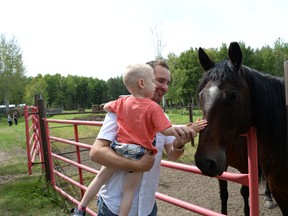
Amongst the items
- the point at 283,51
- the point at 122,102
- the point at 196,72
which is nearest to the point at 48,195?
the point at 122,102

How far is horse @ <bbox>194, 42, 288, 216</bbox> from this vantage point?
1633 millimetres

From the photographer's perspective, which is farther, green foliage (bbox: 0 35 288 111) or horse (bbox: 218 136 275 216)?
green foliage (bbox: 0 35 288 111)

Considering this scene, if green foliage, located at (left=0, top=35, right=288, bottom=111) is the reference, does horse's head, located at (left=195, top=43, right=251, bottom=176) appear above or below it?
below

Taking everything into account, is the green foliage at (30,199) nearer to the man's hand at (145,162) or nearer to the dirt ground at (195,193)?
the dirt ground at (195,193)

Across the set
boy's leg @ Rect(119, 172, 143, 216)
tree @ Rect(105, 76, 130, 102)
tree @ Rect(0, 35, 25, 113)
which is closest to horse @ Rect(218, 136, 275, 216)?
boy's leg @ Rect(119, 172, 143, 216)

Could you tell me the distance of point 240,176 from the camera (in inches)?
64.7

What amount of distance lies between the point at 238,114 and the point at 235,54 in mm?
397

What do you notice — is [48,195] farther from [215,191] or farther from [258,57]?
[258,57]

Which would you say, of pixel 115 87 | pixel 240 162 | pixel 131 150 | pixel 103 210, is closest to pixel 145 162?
pixel 131 150

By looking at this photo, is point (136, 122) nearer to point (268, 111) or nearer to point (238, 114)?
point (238, 114)

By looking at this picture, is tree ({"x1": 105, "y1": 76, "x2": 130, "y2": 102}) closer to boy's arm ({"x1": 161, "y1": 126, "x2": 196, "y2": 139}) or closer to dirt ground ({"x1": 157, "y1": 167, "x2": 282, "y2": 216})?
dirt ground ({"x1": 157, "y1": 167, "x2": 282, "y2": 216})

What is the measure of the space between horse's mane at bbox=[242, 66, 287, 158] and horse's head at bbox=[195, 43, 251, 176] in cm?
9

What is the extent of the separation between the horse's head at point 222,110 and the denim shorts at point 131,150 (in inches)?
12.2

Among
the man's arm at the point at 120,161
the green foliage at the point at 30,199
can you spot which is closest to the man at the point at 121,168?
the man's arm at the point at 120,161
